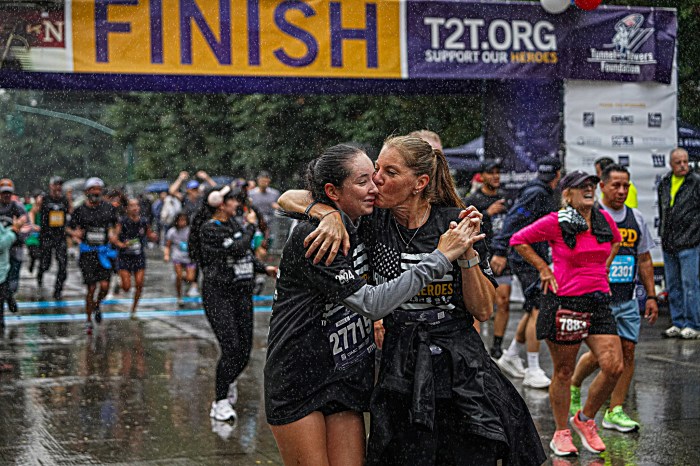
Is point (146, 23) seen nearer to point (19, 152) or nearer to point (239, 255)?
point (239, 255)

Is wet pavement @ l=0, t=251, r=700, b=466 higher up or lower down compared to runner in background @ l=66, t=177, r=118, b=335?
lower down

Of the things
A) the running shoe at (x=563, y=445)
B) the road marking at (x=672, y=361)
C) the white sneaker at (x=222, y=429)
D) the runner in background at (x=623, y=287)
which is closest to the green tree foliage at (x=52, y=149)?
the road marking at (x=672, y=361)

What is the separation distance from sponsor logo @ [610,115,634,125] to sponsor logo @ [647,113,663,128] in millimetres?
249

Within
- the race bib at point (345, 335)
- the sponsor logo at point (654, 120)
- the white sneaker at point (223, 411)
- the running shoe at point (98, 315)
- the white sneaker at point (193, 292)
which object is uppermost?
the sponsor logo at point (654, 120)

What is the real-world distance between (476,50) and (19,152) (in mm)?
71321

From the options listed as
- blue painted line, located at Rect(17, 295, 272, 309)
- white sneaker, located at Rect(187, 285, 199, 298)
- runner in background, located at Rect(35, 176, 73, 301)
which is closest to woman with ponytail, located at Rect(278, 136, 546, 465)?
blue painted line, located at Rect(17, 295, 272, 309)

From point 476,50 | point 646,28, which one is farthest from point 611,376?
point 646,28

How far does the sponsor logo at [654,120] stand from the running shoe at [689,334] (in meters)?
2.81

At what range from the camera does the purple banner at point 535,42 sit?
37.2 ft

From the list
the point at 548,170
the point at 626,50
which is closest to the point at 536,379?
the point at 548,170

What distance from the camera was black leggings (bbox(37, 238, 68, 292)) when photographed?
55.6 feet

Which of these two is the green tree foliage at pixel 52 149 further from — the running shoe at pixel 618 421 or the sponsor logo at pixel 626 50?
the running shoe at pixel 618 421

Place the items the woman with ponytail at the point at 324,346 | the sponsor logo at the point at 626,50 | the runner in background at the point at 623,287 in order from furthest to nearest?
the sponsor logo at the point at 626,50 → the runner in background at the point at 623,287 → the woman with ponytail at the point at 324,346

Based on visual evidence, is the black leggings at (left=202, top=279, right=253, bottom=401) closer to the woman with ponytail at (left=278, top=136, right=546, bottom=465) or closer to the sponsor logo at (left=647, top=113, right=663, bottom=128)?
the woman with ponytail at (left=278, top=136, right=546, bottom=465)
